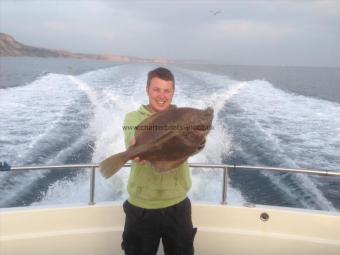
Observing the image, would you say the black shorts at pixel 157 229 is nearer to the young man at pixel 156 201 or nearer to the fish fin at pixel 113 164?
the young man at pixel 156 201

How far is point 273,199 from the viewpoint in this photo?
291 inches

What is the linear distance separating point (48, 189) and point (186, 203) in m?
5.32

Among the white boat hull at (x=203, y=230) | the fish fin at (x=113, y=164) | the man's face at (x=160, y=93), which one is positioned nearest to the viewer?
the fish fin at (x=113, y=164)

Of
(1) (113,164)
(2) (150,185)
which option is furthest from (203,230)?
(1) (113,164)

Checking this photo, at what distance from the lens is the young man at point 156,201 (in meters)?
2.33

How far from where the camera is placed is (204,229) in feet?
10.2

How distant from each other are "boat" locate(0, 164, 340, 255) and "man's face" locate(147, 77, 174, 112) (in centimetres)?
77

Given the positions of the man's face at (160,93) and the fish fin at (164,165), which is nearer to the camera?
the fish fin at (164,165)

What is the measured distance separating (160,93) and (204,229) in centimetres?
125

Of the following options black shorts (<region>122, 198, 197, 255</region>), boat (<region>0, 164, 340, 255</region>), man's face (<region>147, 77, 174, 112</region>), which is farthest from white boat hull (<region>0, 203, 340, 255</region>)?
man's face (<region>147, 77, 174, 112</region>)

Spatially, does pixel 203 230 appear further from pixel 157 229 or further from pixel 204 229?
pixel 157 229

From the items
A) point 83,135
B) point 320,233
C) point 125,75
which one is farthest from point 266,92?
point 320,233

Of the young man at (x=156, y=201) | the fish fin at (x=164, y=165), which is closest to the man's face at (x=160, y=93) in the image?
the young man at (x=156, y=201)

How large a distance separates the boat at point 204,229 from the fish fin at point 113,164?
2.92ft
